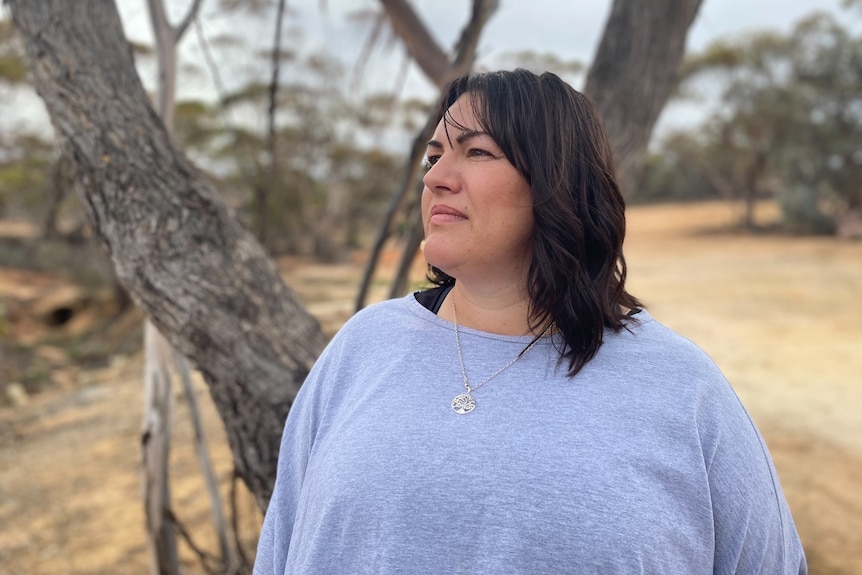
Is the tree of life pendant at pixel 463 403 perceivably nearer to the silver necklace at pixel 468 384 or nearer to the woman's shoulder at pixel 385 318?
the silver necklace at pixel 468 384

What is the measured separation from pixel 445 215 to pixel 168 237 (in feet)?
2.87

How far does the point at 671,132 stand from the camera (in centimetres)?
2039

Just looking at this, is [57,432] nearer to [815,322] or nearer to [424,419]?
[424,419]

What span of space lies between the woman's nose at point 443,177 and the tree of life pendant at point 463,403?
33 centimetres

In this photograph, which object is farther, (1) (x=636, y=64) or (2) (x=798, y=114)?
(2) (x=798, y=114)

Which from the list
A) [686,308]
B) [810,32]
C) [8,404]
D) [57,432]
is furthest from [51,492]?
[810,32]

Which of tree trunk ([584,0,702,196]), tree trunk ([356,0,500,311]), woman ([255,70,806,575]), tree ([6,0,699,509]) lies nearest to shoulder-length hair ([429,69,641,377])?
woman ([255,70,806,575])

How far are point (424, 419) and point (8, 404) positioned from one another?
724 cm

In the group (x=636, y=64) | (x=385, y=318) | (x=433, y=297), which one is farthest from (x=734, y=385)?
(x=385, y=318)

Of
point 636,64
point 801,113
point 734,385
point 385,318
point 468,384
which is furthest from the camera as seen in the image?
point 801,113

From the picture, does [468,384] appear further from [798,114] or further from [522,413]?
[798,114]

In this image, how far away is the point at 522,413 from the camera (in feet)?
3.42

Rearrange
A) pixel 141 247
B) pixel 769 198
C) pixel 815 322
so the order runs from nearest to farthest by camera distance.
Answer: pixel 141 247 → pixel 815 322 → pixel 769 198

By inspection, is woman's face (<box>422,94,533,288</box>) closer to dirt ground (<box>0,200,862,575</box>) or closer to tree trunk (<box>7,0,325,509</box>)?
tree trunk (<box>7,0,325,509</box>)
